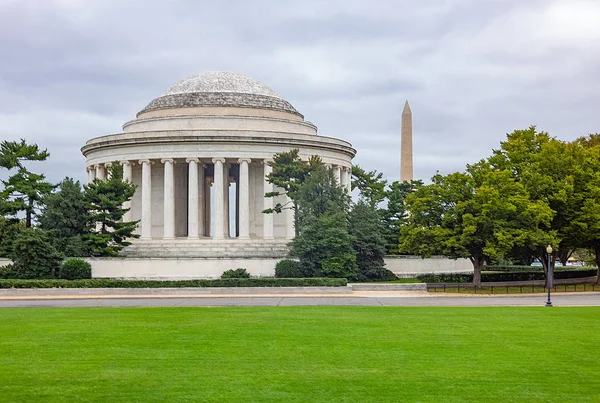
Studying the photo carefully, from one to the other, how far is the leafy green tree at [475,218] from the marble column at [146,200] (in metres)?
28.0

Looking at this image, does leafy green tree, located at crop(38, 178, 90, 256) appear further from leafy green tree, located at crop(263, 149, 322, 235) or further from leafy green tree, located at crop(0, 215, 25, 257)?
leafy green tree, located at crop(263, 149, 322, 235)

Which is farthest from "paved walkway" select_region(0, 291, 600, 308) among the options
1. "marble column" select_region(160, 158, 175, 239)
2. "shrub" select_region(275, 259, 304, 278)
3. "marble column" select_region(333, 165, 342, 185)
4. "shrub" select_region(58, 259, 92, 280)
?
"marble column" select_region(333, 165, 342, 185)

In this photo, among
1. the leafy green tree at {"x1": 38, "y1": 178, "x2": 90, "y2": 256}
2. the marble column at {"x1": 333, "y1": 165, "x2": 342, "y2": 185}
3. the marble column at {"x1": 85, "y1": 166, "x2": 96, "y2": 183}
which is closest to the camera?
the leafy green tree at {"x1": 38, "y1": 178, "x2": 90, "y2": 256}

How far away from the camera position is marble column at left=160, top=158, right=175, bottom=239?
76.9 metres

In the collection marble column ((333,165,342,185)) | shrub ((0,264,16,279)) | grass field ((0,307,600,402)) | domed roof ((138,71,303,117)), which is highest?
domed roof ((138,71,303,117))

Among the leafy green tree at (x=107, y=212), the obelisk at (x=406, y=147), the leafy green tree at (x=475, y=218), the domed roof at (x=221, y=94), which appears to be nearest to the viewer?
the leafy green tree at (x=475, y=218)

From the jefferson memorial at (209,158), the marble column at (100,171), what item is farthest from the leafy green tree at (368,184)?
the marble column at (100,171)

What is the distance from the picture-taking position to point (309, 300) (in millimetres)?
48375

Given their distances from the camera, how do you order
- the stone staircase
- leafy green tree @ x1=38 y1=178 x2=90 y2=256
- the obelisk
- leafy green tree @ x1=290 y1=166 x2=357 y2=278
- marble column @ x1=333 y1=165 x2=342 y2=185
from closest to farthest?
leafy green tree @ x1=290 y1=166 x2=357 y2=278
leafy green tree @ x1=38 y1=178 x2=90 y2=256
the stone staircase
marble column @ x1=333 y1=165 x2=342 y2=185
the obelisk

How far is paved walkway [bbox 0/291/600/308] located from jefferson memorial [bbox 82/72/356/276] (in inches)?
712

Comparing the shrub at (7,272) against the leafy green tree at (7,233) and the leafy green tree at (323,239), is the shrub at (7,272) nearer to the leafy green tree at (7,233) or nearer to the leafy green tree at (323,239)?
the leafy green tree at (7,233)

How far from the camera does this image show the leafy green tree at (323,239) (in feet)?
202

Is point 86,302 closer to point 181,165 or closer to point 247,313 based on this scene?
point 247,313

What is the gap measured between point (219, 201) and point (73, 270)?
61.2 feet
